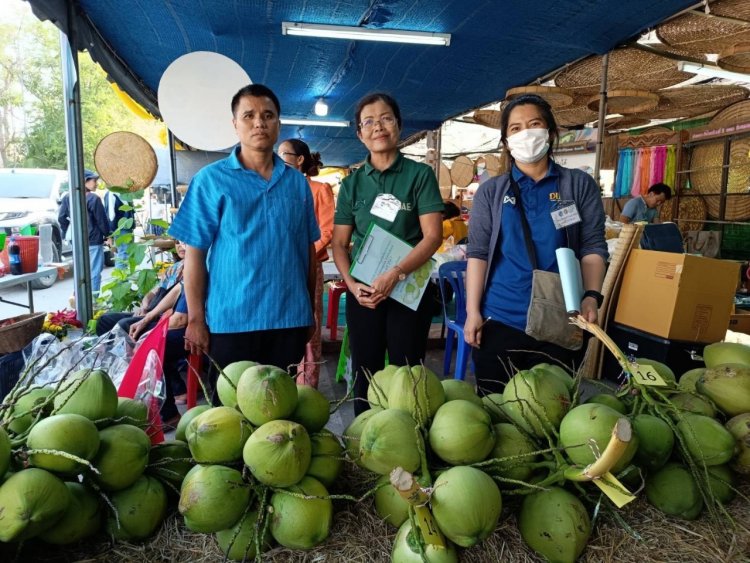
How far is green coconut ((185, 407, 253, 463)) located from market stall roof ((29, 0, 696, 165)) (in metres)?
3.37

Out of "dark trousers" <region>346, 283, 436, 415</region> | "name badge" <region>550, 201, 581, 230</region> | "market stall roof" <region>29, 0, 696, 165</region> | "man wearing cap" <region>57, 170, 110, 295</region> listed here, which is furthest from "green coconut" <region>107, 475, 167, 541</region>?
"man wearing cap" <region>57, 170, 110, 295</region>

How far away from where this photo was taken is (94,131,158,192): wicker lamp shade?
4629mm

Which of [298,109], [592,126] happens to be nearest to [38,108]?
[298,109]

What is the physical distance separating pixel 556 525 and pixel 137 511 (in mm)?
732

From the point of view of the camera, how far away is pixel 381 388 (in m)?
1.15

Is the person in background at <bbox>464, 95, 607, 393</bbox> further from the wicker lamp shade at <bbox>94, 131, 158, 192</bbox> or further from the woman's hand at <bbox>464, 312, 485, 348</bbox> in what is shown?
the wicker lamp shade at <bbox>94, 131, 158, 192</bbox>

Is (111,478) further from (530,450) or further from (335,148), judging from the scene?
(335,148)

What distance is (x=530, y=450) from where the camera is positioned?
98 centimetres

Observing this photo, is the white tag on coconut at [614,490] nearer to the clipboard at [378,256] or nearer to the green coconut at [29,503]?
the green coconut at [29,503]

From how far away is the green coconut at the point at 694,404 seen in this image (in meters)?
1.13

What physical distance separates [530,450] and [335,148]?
46.4ft

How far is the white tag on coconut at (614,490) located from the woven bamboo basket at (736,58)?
5.10m

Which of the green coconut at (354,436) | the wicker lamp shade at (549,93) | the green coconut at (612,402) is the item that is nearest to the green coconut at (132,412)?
the green coconut at (354,436)

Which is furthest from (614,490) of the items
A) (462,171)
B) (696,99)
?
(462,171)
